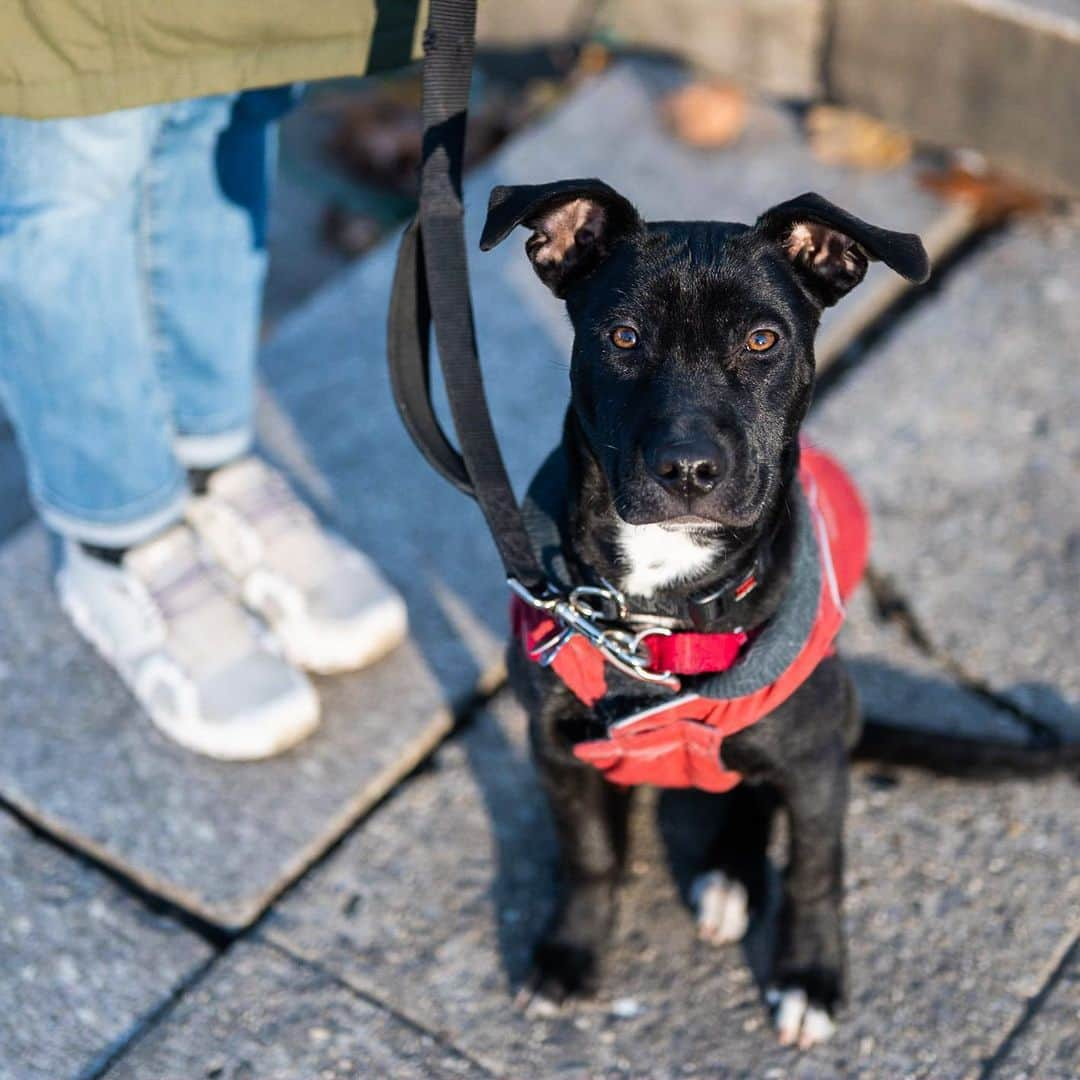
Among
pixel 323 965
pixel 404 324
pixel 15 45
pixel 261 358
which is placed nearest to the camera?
pixel 15 45

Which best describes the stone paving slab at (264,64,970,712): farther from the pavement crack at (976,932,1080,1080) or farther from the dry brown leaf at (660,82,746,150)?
the pavement crack at (976,932,1080,1080)

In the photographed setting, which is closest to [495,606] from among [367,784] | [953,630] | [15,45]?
[367,784]

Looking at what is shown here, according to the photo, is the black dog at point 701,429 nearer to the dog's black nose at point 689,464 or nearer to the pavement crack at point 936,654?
the dog's black nose at point 689,464

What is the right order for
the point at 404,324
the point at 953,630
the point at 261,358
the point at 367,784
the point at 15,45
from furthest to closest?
the point at 261,358, the point at 953,630, the point at 367,784, the point at 404,324, the point at 15,45

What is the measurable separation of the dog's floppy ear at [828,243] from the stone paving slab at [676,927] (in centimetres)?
124

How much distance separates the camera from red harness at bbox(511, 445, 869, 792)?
252cm

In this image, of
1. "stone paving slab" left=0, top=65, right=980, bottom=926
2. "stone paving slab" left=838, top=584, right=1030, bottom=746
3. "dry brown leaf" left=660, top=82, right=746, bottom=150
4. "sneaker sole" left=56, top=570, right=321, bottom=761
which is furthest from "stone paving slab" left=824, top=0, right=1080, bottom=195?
"sneaker sole" left=56, top=570, right=321, bottom=761

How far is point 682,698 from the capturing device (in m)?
2.51

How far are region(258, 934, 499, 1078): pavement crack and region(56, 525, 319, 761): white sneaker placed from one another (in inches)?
19.4

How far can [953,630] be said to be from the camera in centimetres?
357

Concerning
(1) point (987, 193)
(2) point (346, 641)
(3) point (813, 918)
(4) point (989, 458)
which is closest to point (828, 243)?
(3) point (813, 918)

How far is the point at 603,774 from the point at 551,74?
3.62 metres

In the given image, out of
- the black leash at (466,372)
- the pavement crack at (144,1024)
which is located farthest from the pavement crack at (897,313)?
the pavement crack at (144,1024)

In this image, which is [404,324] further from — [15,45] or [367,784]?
[367,784]
